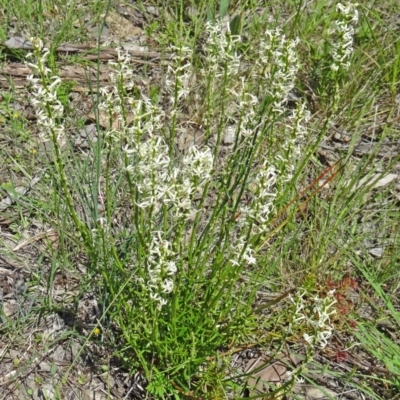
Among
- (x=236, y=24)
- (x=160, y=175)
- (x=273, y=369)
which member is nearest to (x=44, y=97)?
(x=160, y=175)

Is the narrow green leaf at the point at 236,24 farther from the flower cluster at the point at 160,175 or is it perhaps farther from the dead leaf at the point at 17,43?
the flower cluster at the point at 160,175

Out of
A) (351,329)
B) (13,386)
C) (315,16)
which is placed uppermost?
(315,16)

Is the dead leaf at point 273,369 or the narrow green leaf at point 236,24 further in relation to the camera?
the narrow green leaf at point 236,24

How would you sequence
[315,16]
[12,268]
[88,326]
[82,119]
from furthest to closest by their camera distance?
[315,16], [82,119], [12,268], [88,326]

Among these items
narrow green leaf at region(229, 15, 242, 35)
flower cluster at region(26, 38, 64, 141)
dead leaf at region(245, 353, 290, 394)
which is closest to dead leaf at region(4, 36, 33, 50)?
narrow green leaf at region(229, 15, 242, 35)

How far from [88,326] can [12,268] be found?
1.69ft

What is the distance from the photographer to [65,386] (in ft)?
8.11

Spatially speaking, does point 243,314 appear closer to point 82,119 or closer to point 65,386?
point 65,386

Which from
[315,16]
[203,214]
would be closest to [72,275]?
[203,214]

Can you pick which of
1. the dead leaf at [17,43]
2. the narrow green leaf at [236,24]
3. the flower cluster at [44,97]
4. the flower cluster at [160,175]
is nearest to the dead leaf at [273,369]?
the flower cluster at [160,175]

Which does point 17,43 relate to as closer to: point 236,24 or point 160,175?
point 236,24

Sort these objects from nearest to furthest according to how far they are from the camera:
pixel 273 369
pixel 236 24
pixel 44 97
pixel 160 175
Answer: pixel 44 97 → pixel 160 175 → pixel 273 369 → pixel 236 24

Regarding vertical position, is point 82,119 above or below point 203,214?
above

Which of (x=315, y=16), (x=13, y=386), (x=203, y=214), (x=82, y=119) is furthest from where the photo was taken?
(x=315, y=16)
